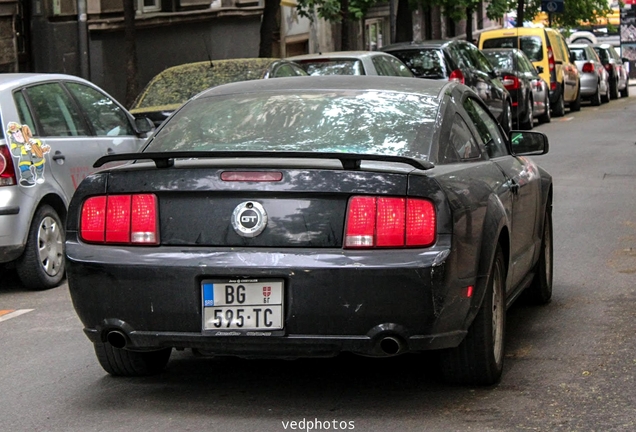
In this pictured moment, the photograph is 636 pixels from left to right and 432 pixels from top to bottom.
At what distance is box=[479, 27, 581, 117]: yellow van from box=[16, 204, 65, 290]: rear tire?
2012 cm

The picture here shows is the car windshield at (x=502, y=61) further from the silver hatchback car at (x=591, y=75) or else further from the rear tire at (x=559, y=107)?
the silver hatchback car at (x=591, y=75)

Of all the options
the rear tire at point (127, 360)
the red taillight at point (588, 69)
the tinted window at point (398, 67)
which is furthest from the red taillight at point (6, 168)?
the red taillight at point (588, 69)

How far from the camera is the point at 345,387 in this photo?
6145mm

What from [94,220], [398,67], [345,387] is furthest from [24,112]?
[398,67]

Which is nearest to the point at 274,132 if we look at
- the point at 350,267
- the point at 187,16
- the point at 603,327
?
the point at 350,267

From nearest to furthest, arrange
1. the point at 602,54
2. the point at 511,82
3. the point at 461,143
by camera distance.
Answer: the point at 461,143 < the point at 511,82 < the point at 602,54

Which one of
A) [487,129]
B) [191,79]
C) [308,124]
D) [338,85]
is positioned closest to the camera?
[308,124]

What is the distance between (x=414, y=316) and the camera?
544 centimetres

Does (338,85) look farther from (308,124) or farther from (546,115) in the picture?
(546,115)

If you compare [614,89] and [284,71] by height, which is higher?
[284,71]

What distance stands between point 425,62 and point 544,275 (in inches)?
553

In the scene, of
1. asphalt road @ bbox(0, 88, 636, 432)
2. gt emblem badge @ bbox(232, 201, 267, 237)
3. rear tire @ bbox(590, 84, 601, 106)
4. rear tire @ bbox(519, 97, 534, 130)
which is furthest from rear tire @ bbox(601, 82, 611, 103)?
gt emblem badge @ bbox(232, 201, 267, 237)

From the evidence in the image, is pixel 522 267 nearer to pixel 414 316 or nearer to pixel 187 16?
pixel 414 316

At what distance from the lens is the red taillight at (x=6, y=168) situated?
924cm
